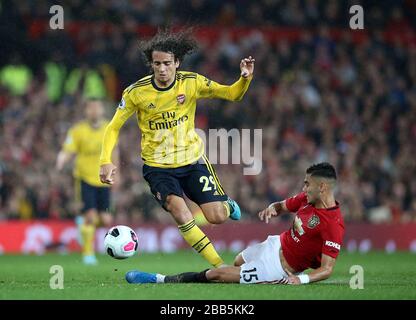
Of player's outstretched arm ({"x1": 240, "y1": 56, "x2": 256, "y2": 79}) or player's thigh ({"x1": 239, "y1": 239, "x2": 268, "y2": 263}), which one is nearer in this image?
player's thigh ({"x1": 239, "y1": 239, "x2": 268, "y2": 263})

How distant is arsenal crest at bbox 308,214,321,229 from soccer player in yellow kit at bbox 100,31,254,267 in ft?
3.88

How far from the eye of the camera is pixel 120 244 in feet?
30.7

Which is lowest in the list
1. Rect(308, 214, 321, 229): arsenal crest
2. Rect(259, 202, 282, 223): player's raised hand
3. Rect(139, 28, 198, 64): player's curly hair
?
Rect(308, 214, 321, 229): arsenal crest

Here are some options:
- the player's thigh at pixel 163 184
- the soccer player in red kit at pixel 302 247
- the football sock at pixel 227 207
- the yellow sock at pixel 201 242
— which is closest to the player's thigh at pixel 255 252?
the soccer player in red kit at pixel 302 247

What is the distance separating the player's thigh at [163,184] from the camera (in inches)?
370

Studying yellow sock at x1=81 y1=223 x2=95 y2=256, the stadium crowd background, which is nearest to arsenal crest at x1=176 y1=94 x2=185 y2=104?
yellow sock at x1=81 y1=223 x2=95 y2=256

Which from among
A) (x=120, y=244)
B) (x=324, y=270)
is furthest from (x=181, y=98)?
(x=324, y=270)

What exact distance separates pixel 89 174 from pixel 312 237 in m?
6.06

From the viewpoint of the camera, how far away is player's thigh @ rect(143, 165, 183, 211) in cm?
941

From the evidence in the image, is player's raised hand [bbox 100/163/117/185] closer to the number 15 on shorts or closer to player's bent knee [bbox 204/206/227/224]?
player's bent knee [bbox 204/206/227/224]

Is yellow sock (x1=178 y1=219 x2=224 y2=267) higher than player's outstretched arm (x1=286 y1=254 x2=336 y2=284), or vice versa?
yellow sock (x1=178 y1=219 x2=224 y2=267)

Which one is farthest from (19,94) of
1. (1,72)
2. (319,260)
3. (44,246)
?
(319,260)

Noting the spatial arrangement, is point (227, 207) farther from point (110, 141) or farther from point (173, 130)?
point (110, 141)

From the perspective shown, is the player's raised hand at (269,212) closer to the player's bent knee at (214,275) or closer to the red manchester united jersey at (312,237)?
the red manchester united jersey at (312,237)
